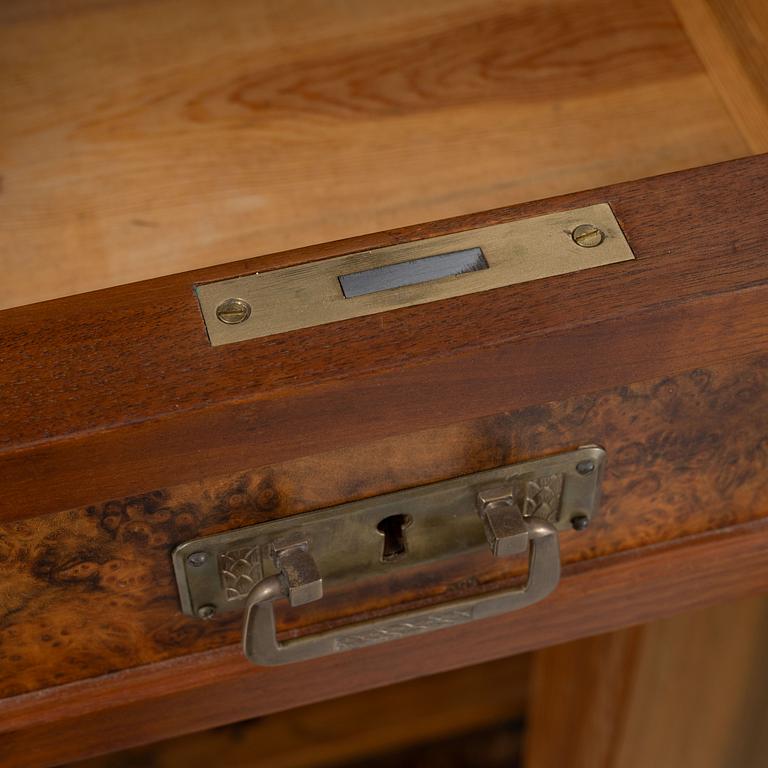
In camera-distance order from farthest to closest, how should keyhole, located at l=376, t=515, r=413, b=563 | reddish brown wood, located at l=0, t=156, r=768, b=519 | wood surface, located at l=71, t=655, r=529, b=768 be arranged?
wood surface, located at l=71, t=655, r=529, b=768, keyhole, located at l=376, t=515, r=413, b=563, reddish brown wood, located at l=0, t=156, r=768, b=519

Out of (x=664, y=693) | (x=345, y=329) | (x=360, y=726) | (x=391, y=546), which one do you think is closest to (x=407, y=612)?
(x=391, y=546)

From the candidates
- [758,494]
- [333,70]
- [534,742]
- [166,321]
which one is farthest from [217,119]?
[534,742]

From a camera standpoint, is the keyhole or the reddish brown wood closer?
the reddish brown wood

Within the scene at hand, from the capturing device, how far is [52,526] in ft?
1.73

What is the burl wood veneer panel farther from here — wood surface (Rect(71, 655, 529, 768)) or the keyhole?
wood surface (Rect(71, 655, 529, 768))

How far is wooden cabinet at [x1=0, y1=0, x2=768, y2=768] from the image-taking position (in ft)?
1.65

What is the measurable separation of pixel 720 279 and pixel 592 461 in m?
0.13

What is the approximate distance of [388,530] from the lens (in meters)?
0.61

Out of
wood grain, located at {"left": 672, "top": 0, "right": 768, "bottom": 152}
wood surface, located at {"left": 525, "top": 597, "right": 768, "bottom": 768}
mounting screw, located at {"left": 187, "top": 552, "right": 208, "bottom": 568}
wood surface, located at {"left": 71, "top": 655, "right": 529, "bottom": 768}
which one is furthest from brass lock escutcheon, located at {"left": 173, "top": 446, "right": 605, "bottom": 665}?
wood surface, located at {"left": 71, "top": 655, "right": 529, "bottom": 768}

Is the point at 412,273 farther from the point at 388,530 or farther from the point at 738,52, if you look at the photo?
the point at 738,52

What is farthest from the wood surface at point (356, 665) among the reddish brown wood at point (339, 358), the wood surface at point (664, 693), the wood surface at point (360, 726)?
the wood surface at point (360, 726)

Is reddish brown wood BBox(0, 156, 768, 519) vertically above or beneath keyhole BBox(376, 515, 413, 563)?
above

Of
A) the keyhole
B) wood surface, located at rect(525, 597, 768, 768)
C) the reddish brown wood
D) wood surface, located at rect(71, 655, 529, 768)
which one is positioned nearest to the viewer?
the reddish brown wood

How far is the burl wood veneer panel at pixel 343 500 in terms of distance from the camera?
1.79 ft
